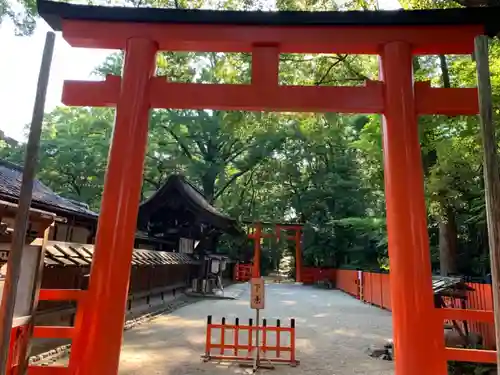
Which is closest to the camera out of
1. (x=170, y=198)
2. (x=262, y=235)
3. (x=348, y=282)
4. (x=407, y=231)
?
(x=407, y=231)

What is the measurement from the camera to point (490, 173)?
270 centimetres

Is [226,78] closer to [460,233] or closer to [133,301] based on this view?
[133,301]

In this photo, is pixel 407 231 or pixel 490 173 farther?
pixel 407 231

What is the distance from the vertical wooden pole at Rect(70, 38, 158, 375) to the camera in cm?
348

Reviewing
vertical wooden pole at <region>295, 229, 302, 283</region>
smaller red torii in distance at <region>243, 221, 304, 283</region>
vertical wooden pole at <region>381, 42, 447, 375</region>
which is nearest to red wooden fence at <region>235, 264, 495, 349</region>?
vertical wooden pole at <region>295, 229, 302, 283</region>

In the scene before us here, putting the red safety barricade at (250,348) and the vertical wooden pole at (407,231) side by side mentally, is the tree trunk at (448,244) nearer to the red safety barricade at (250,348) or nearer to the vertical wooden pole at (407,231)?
the red safety barricade at (250,348)

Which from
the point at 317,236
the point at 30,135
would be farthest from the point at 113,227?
the point at 317,236

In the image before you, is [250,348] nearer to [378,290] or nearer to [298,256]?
[378,290]

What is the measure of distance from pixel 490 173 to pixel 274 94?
2198mm

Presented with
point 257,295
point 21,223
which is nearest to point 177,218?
point 257,295

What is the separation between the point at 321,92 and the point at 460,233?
60.4 feet

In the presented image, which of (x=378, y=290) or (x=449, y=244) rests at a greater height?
(x=449, y=244)

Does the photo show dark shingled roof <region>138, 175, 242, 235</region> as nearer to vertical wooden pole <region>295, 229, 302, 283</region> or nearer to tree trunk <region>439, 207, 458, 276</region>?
tree trunk <region>439, 207, 458, 276</region>

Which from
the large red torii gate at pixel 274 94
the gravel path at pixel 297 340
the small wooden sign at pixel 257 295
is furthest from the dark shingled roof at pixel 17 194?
the small wooden sign at pixel 257 295
